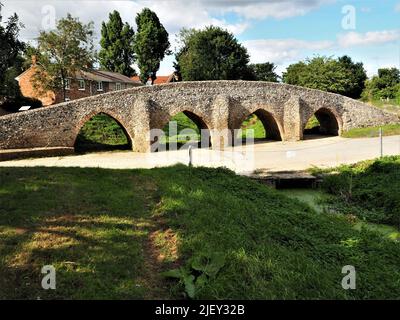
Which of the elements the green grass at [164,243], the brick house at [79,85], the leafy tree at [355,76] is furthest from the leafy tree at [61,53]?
the leafy tree at [355,76]

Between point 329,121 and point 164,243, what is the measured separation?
96.4 ft

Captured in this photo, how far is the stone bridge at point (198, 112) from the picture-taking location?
21509 millimetres

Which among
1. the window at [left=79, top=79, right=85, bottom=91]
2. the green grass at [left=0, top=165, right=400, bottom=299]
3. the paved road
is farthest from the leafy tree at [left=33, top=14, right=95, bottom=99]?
the green grass at [left=0, top=165, right=400, bottom=299]

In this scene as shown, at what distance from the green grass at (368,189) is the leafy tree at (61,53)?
79.8 feet

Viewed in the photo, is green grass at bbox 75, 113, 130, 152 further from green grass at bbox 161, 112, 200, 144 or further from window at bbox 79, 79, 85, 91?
window at bbox 79, 79, 85, 91

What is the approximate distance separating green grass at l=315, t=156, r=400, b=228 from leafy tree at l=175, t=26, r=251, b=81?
32404 millimetres

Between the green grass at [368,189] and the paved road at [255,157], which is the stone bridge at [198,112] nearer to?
the paved road at [255,157]

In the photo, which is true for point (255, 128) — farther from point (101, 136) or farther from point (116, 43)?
point (116, 43)

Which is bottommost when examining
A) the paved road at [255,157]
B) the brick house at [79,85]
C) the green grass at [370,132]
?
the paved road at [255,157]

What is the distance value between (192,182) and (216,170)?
2234 millimetres

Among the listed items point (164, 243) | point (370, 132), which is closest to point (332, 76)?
point (370, 132)

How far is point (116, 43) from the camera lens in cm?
5334

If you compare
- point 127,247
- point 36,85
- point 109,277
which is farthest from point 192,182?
point 36,85
